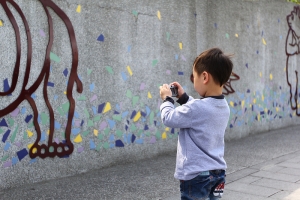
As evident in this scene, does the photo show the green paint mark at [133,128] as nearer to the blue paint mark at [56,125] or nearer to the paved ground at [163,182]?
the paved ground at [163,182]

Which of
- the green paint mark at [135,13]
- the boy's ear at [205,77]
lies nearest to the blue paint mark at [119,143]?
the green paint mark at [135,13]

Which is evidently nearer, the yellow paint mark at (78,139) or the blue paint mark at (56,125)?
the blue paint mark at (56,125)

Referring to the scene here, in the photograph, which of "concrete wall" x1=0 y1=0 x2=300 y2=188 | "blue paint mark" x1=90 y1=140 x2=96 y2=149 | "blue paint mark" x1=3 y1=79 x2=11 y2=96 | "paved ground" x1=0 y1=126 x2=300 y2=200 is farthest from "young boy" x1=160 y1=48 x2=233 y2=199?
"blue paint mark" x1=90 y1=140 x2=96 y2=149

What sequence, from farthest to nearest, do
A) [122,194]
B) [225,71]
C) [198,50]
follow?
1. [198,50]
2. [122,194]
3. [225,71]

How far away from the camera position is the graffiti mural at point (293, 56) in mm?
9477

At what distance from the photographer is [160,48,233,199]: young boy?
253cm

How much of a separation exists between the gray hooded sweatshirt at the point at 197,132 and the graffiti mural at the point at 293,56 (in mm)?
7324

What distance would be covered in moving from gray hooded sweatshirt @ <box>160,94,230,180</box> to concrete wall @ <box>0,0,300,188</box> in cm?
239

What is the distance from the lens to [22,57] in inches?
178

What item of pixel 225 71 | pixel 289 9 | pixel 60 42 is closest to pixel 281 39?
pixel 289 9

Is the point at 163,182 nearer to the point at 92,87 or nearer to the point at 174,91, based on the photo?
the point at 92,87

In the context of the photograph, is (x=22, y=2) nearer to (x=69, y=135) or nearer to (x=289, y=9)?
(x=69, y=135)

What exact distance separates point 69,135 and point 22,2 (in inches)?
60.0

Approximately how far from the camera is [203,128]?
2.55 m
